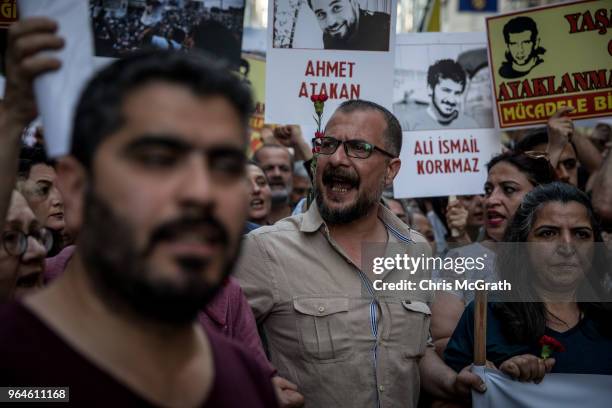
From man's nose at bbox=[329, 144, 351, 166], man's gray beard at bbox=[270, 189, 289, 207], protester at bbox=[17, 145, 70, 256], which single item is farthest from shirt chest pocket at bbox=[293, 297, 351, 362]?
man's gray beard at bbox=[270, 189, 289, 207]

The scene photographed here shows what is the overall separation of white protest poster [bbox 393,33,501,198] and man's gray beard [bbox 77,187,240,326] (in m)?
3.94

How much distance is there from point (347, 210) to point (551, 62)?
2333 millimetres

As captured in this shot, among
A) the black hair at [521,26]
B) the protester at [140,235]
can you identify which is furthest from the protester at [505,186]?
the protester at [140,235]

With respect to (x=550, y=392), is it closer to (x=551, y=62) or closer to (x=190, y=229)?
(x=190, y=229)

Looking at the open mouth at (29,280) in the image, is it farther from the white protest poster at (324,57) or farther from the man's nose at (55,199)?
the white protest poster at (324,57)

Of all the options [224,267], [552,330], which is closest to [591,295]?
[552,330]

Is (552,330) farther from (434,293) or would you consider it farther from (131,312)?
(131,312)

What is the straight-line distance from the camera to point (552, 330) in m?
3.49

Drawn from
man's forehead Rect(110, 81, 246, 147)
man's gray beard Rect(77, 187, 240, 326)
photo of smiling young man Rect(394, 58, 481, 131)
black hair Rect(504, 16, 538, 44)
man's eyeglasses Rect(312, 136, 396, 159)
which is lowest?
man's gray beard Rect(77, 187, 240, 326)

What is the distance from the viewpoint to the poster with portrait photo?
3.55 meters

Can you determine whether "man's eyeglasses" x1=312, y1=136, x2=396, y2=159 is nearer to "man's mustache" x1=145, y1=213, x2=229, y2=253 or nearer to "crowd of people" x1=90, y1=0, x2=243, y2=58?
"crowd of people" x1=90, y1=0, x2=243, y2=58

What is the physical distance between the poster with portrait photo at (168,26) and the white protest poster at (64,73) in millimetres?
1231

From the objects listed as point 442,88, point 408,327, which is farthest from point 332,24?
point 408,327

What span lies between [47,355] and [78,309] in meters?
0.11
